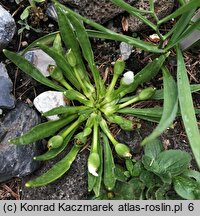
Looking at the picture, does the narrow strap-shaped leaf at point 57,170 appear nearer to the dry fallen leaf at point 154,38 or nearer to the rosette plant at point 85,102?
the rosette plant at point 85,102

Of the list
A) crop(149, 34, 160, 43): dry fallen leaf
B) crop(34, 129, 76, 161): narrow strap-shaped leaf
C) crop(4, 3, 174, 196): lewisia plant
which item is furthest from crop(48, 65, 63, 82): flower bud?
crop(149, 34, 160, 43): dry fallen leaf

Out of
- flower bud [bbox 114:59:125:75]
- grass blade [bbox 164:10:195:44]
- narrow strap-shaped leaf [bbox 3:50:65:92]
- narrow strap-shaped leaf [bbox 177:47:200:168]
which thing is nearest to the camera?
narrow strap-shaped leaf [bbox 177:47:200:168]

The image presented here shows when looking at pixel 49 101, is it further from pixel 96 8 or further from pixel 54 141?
pixel 96 8

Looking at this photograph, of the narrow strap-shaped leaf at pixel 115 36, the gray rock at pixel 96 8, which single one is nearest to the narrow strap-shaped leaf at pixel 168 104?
the narrow strap-shaped leaf at pixel 115 36

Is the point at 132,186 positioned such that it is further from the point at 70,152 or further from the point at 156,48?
the point at 156,48

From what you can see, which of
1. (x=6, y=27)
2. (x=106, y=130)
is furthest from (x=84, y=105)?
(x=6, y=27)

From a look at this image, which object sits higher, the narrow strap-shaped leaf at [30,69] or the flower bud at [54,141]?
the narrow strap-shaped leaf at [30,69]

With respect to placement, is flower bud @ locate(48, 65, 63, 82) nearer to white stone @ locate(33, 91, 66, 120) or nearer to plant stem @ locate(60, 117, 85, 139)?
white stone @ locate(33, 91, 66, 120)
